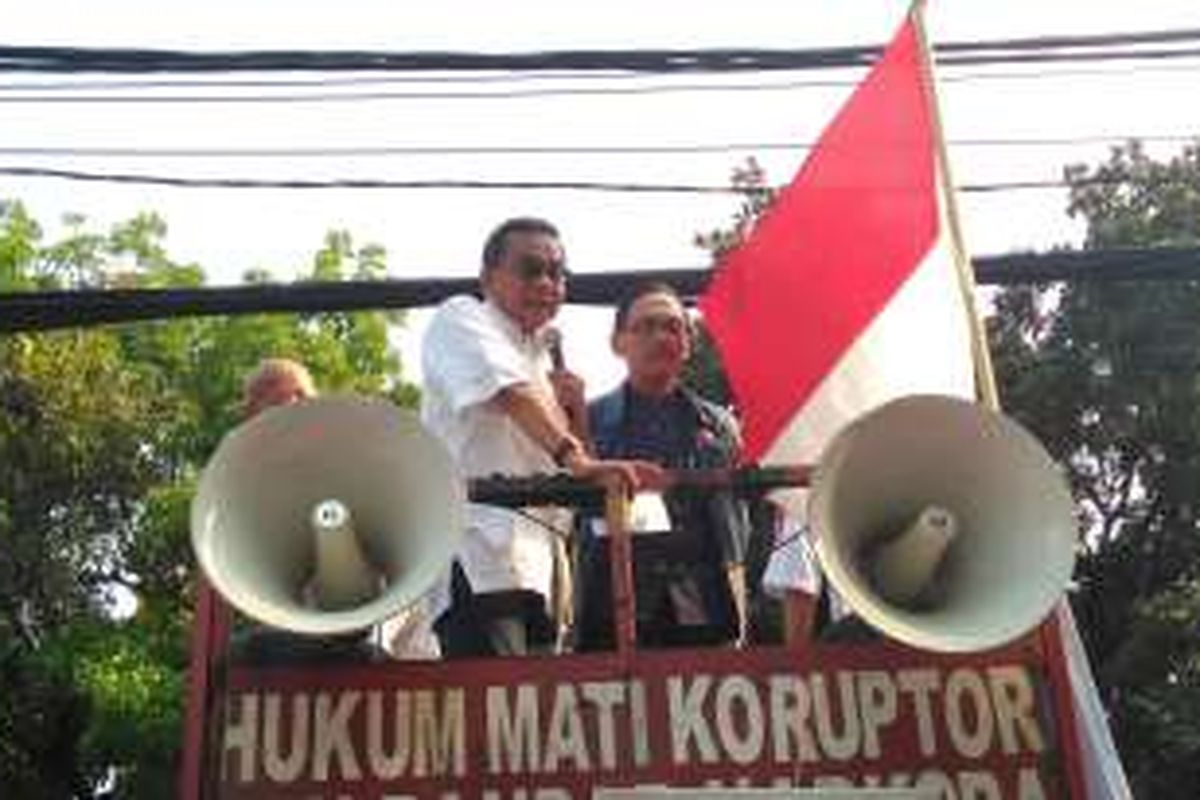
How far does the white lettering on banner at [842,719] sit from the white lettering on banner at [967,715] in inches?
8.3

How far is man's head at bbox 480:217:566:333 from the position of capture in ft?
17.5

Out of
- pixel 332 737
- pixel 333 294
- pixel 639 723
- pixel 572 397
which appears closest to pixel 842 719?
pixel 639 723

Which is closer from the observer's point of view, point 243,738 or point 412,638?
point 243,738

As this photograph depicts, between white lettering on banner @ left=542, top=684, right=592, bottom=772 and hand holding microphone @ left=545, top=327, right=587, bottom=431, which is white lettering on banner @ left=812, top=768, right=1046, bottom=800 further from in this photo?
hand holding microphone @ left=545, top=327, right=587, bottom=431

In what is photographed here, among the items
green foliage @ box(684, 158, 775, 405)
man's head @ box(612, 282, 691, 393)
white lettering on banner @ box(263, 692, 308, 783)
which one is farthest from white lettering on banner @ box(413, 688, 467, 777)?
green foliage @ box(684, 158, 775, 405)

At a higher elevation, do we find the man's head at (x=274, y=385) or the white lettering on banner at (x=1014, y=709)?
the man's head at (x=274, y=385)

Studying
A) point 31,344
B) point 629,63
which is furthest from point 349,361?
point 629,63

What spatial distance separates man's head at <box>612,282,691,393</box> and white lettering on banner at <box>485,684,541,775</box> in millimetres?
1307

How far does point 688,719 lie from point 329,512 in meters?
0.91

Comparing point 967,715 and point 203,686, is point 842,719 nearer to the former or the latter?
point 967,715

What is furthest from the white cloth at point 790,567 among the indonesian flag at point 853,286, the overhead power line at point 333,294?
the overhead power line at point 333,294

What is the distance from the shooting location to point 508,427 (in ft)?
17.3

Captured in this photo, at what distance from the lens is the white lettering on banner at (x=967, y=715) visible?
4551 millimetres

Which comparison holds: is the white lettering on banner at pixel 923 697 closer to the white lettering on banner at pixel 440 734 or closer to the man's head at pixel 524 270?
the white lettering on banner at pixel 440 734
